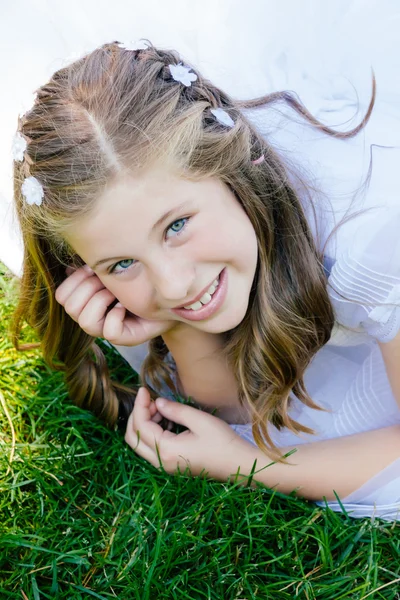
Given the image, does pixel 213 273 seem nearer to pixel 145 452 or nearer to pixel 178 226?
pixel 178 226

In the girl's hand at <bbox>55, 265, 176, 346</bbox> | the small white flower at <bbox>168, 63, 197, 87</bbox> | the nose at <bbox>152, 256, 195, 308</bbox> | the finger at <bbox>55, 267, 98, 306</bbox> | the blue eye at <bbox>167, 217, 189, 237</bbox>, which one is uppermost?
the small white flower at <bbox>168, 63, 197, 87</bbox>

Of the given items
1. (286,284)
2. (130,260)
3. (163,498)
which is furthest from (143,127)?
(163,498)

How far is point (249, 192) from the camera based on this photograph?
A: 1.61m

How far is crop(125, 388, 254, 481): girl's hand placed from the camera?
6.01 feet

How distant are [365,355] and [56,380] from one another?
89 centimetres

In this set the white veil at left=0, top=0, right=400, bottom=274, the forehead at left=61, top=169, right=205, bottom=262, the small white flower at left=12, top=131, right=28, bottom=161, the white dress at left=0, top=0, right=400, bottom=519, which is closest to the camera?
the forehead at left=61, top=169, right=205, bottom=262

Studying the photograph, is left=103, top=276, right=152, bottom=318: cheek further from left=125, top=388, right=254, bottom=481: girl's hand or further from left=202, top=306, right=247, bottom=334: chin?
left=125, top=388, right=254, bottom=481: girl's hand

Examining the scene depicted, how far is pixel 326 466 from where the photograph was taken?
1.79 m

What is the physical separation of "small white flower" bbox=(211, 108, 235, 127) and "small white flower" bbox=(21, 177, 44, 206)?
392mm

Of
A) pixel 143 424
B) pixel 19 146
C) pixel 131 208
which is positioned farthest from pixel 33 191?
pixel 143 424

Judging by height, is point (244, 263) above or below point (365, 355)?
above

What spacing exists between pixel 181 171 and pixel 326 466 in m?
0.80

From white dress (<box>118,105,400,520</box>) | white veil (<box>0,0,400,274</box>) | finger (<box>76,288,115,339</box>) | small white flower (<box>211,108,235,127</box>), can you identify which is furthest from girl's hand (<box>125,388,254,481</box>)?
small white flower (<box>211,108,235,127</box>)

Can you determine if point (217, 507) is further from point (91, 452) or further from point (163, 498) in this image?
point (91, 452)
